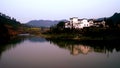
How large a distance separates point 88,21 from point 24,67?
44.8 m

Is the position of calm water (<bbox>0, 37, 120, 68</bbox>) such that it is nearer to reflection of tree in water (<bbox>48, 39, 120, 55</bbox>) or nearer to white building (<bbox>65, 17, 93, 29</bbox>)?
reflection of tree in water (<bbox>48, 39, 120, 55</bbox>)

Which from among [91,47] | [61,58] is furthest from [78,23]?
[61,58]

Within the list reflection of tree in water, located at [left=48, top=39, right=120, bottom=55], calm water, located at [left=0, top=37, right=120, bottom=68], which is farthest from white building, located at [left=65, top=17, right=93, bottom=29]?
calm water, located at [left=0, top=37, right=120, bottom=68]

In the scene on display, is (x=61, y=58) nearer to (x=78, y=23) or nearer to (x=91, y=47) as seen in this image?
(x=91, y=47)

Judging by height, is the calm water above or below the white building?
below

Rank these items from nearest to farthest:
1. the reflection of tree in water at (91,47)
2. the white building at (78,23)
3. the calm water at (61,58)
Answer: the calm water at (61,58) < the reflection of tree in water at (91,47) < the white building at (78,23)

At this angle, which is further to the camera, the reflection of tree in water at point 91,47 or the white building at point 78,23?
the white building at point 78,23

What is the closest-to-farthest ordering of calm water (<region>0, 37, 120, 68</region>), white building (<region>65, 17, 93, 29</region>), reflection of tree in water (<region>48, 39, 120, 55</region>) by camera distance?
1. calm water (<region>0, 37, 120, 68</region>)
2. reflection of tree in water (<region>48, 39, 120, 55</region>)
3. white building (<region>65, 17, 93, 29</region>)

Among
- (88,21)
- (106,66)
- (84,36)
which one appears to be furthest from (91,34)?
(106,66)

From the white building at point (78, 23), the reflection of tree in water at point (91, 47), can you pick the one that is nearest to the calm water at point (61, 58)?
the reflection of tree in water at point (91, 47)

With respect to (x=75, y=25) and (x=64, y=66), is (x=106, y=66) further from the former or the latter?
(x=75, y=25)

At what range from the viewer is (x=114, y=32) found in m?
38.1

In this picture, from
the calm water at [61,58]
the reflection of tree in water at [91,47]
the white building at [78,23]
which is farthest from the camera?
the white building at [78,23]

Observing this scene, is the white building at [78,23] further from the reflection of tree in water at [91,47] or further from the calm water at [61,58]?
the calm water at [61,58]
